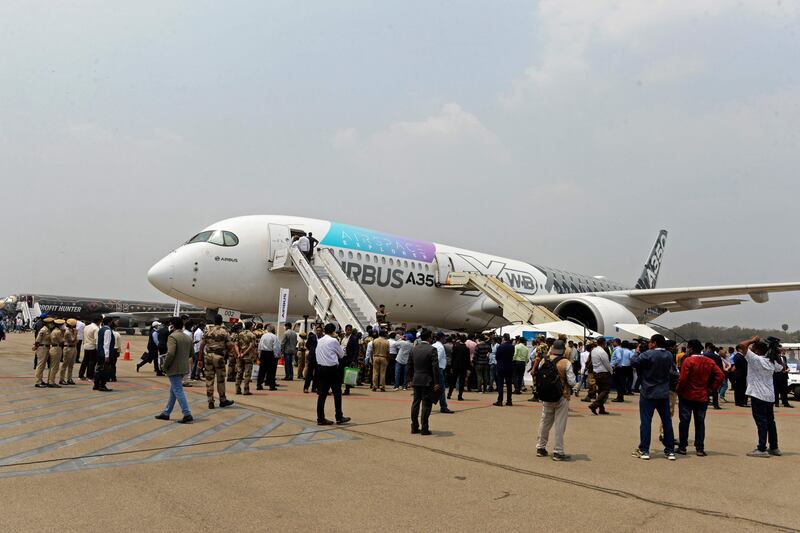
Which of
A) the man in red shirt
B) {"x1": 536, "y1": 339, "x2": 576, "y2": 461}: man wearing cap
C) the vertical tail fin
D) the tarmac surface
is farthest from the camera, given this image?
the vertical tail fin

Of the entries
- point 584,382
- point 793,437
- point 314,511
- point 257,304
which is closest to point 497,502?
point 314,511

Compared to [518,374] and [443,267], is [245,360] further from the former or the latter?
[443,267]

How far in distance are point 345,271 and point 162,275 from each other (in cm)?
594

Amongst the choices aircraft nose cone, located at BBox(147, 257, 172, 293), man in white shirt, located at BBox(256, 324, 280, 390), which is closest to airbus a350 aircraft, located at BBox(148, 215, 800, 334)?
aircraft nose cone, located at BBox(147, 257, 172, 293)

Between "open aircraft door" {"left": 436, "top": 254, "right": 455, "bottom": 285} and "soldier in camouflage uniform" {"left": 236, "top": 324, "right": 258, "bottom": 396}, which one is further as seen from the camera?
"open aircraft door" {"left": 436, "top": 254, "right": 455, "bottom": 285}

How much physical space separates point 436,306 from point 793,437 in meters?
15.3

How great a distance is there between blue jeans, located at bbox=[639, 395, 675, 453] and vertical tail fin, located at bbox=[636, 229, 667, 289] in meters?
33.6

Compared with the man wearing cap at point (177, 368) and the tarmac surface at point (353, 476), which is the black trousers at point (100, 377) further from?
the man wearing cap at point (177, 368)

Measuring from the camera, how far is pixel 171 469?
5.36 metres

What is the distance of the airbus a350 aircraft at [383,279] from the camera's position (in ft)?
56.1

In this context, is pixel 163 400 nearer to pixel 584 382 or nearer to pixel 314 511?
pixel 314 511

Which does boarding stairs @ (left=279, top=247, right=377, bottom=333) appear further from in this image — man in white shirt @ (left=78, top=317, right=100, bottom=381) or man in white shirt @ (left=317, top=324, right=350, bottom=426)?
man in white shirt @ (left=317, top=324, right=350, bottom=426)

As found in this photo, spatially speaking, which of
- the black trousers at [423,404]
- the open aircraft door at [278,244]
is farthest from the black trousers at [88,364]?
the black trousers at [423,404]

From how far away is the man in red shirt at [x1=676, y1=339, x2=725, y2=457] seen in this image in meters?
7.21
